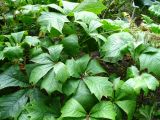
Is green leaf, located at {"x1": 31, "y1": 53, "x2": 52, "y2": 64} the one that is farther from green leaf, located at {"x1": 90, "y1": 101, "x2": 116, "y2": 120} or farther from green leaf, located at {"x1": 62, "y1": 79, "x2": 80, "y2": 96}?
green leaf, located at {"x1": 90, "y1": 101, "x2": 116, "y2": 120}

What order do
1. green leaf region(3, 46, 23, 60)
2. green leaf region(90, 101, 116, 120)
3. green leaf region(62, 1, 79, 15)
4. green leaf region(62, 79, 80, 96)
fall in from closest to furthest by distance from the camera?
green leaf region(90, 101, 116, 120)
green leaf region(62, 79, 80, 96)
green leaf region(3, 46, 23, 60)
green leaf region(62, 1, 79, 15)

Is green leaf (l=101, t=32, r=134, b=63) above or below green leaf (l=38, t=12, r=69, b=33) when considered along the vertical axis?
below

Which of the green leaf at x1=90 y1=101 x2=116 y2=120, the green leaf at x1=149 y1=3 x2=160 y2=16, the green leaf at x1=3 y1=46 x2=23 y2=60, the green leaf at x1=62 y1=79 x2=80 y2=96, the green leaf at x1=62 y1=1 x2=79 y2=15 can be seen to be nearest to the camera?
the green leaf at x1=90 y1=101 x2=116 y2=120

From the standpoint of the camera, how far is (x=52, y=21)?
1.82m

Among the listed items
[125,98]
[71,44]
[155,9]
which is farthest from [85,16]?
[155,9]

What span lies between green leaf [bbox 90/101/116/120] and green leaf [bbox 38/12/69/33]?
47cm

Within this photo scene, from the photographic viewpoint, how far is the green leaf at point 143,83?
1611mm

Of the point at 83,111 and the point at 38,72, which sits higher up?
the point at 38,72

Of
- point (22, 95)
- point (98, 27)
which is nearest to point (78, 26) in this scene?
point (98, 27)

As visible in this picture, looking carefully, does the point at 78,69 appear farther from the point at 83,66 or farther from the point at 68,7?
the point at 68,7

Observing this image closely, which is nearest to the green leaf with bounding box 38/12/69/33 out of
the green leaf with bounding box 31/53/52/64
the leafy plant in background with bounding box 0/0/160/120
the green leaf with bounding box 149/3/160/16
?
the leafy plant in background with bounding box 0/0/160/120

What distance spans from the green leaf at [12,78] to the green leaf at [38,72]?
0.41 ft

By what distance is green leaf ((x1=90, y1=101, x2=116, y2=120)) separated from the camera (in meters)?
1.61

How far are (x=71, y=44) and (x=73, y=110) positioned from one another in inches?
15.9
